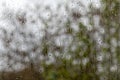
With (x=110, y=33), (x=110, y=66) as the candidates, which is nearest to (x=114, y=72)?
(x=110, y=66)

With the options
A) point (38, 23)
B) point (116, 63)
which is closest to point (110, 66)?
point (116, 63)

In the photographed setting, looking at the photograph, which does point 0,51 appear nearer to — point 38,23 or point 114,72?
point 38,23

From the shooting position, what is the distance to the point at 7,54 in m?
12.3

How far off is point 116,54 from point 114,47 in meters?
0.18

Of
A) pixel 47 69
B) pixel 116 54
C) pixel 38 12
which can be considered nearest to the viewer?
pixel 116 54

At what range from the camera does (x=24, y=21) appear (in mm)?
12117

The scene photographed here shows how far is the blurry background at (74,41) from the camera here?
10.3 meters

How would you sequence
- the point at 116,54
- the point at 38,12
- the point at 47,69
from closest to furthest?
the point at 116,54
the point at 47,69
the point at 38,12

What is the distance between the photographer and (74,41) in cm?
1043

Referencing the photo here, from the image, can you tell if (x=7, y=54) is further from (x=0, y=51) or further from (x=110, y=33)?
(x=110, y=33)

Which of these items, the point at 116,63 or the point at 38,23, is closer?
the point at 116,63

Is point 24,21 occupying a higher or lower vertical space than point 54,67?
higher

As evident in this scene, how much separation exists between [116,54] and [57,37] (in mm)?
1721

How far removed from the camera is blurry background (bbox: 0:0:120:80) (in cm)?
1028
